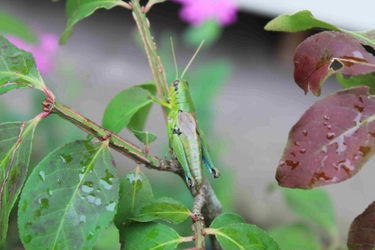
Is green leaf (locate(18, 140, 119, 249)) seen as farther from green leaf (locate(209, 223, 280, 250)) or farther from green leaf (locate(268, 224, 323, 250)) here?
green leaf (locate(268, 224, 323, 250))

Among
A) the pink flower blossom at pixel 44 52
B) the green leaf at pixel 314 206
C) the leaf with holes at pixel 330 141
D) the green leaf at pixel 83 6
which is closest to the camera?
the leaf with holes at pixel 330 141

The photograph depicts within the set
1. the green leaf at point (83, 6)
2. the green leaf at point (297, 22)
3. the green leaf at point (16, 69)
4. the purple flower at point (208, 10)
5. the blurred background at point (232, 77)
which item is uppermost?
the green leaf at point (297, 22)

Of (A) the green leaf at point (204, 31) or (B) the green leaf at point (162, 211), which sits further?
(A) the green leaf at point (204, 31)

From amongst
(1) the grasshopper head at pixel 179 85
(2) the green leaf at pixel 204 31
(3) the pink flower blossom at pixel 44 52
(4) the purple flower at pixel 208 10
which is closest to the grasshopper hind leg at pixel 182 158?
(1) the grasshopper head at pixel 179 85

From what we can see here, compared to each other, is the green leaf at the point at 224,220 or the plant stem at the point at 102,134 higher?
the plant stem at the point at 102,134

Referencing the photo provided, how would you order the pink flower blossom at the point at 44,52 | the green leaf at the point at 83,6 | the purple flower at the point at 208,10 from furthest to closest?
the purple flower at the point at 208,10 → the pink flower blossom at the point at 44,52 → the green leaf at the point at 83,6

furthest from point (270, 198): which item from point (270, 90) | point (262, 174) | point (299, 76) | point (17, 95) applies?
point (299, 76)

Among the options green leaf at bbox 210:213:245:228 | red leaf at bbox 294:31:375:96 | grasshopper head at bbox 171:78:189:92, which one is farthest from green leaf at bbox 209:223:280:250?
grasshopper head at bbox 171:78:189:92

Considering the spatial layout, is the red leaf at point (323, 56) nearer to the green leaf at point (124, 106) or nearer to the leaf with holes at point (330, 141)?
the leaf with holes at point (330, 141)

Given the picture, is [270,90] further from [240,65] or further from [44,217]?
[44,217]
